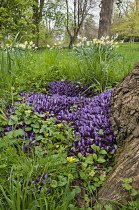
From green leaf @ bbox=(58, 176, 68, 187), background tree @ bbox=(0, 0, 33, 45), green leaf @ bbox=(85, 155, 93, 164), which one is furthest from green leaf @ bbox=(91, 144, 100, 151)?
background tree @ bbox=(0, 0, 33, 45)

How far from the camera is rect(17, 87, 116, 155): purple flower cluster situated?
5.71 ft

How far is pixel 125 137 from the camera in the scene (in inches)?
66.7

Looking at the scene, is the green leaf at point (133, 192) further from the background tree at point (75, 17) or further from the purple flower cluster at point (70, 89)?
the background tree at point (75, 17)

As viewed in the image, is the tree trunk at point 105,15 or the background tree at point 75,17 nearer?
the tree trunk at point 105,15

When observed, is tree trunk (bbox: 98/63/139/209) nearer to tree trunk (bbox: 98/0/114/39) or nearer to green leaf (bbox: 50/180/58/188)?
green leaf (bbox: 50/180/58/188)

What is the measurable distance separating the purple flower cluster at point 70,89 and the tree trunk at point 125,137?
102 centimetres

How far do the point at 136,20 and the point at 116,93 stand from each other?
22.4 m

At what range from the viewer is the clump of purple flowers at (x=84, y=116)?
1741mm

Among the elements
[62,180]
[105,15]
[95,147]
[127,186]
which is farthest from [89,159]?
[105,15]

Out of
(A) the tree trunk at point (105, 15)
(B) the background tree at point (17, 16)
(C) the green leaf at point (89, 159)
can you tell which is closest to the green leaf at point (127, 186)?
(C) the green leaf at point (89, 159)

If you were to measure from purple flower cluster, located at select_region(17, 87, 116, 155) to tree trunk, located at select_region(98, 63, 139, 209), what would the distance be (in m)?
0.11

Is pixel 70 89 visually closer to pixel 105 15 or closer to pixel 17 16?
pixel 105 15

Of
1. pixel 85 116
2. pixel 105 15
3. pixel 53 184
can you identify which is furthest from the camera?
pixel 105 15

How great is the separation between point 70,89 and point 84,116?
1.24 m
